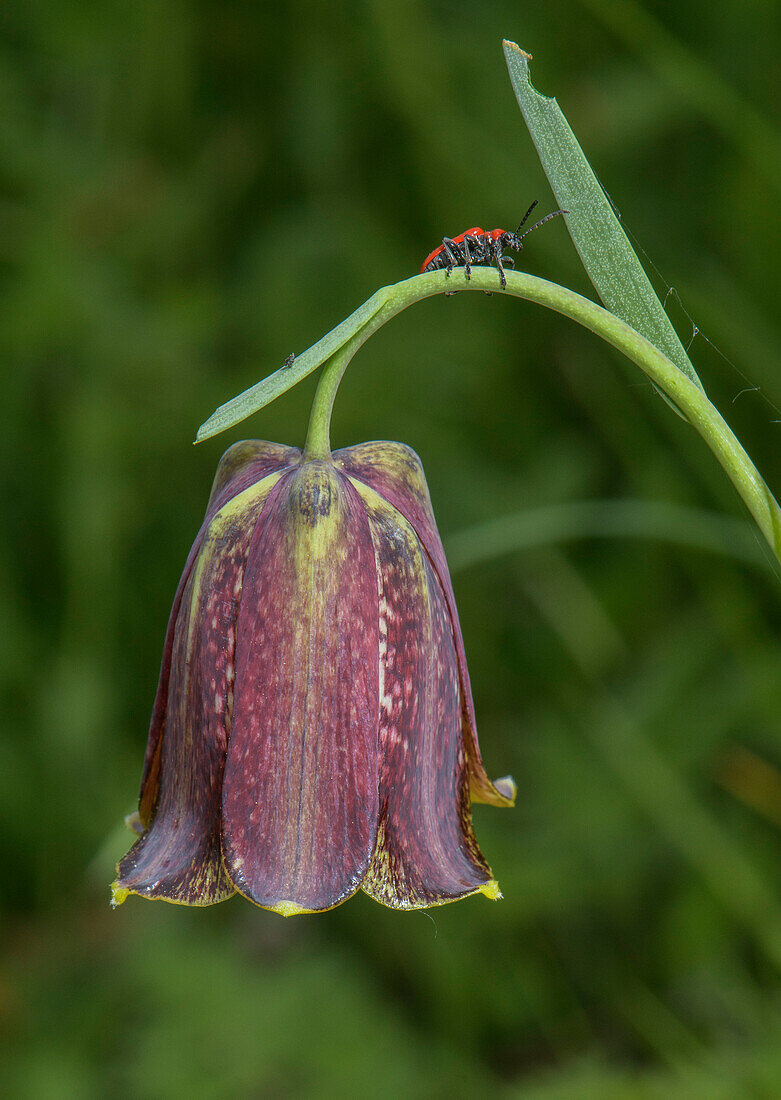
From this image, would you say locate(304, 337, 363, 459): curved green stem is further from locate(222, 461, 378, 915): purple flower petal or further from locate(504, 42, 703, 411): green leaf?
locate(504, 42, 703, 411): green leaf

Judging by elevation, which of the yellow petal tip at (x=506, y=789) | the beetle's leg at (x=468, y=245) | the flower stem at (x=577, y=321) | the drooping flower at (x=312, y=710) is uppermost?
the beetle's leg at (x=468, y=245)

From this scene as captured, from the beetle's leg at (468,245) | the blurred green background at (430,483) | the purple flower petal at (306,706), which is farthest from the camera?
the blurred green background at (430,483)

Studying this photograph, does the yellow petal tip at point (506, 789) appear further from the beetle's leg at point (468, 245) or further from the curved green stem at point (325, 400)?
the beetle's leg at point (468, 245)

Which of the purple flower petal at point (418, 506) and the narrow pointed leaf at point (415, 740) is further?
the purple flower petal at point (418, 506)

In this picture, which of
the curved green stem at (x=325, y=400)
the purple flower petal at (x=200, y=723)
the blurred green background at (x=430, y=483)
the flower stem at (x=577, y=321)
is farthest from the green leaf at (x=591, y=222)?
the blurred green background at (x=430, y=483)

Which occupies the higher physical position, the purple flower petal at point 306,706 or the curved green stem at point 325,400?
the curved green stem at point 325,400

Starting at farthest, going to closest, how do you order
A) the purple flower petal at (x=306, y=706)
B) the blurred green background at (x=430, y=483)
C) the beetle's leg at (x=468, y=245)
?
the blurred green background at (x=430, y=483) < the beetle's leg at (x=468, y=245) < the purple flower petal at (x=306, y=706)

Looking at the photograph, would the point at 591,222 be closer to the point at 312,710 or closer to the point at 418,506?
the point at 418,506
